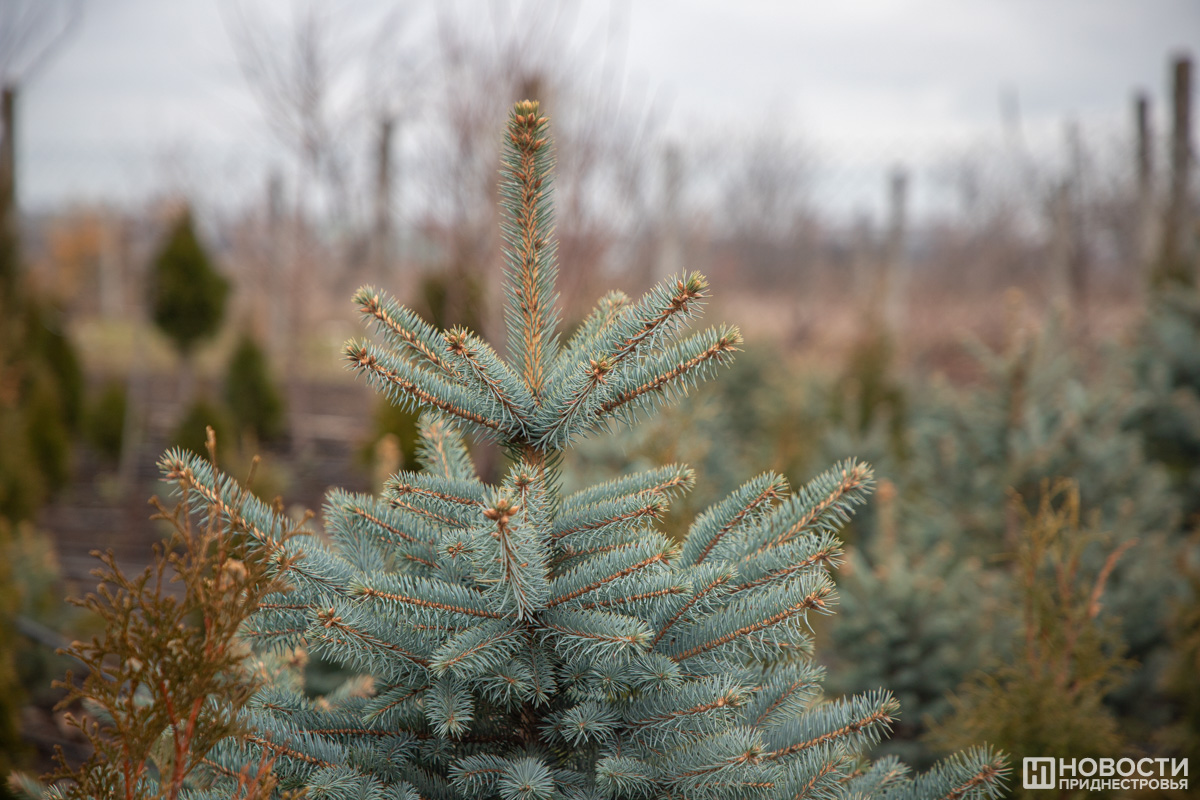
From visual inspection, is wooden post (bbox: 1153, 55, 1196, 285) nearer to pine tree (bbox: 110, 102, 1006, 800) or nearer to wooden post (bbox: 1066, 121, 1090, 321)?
wooden post (bbox: 1066, 121, 1090, 321)

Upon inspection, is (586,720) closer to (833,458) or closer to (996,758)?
(996,758)

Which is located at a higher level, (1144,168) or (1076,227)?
(1076,227)

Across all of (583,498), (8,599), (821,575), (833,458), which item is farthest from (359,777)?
(833,458)

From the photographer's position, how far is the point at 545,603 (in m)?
1.27

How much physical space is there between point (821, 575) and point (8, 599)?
3.89 metres

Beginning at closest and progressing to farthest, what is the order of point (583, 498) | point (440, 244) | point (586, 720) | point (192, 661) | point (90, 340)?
point (192, 661) < point (586, 720) < point (583, 498) < point (440, 244) < point (90, 340)

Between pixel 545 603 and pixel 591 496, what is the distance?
24cm

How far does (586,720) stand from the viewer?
1.23 metres

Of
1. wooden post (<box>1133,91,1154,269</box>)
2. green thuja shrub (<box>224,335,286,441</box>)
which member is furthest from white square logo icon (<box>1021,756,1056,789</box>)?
wooden post (<box>1133,91,1154,269</box>)

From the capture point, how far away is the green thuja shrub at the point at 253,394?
9.28m

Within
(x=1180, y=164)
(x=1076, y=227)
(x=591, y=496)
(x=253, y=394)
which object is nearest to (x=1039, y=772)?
(x=591, y=496)

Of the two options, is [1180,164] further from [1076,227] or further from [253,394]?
[253,394]

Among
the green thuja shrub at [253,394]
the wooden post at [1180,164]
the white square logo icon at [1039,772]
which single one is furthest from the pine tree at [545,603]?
the wooden post at [1180,164]

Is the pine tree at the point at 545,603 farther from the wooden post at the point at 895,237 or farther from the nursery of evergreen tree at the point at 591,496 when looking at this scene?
the wooden post at the point at 895,237
